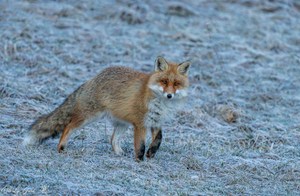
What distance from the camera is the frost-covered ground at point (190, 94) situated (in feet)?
22.6

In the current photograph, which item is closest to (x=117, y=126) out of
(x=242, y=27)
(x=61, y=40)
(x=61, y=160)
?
(x=61, y=160)

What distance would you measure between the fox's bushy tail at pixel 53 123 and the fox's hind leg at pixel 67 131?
119mm

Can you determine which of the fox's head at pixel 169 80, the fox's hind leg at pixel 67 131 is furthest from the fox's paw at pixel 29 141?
the fox's head at pixel 169 80

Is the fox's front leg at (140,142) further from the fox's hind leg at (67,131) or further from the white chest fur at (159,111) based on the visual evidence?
the fox's hind leg at (67,131)

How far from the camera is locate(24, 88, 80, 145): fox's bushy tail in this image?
8070 millimetres

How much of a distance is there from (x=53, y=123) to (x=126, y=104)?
3.34 feet

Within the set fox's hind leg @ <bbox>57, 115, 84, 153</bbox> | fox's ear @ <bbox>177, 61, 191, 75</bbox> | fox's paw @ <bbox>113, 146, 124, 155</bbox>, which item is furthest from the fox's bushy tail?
fox's ear @ <bbox>177, 61, 191, 75</bbox>

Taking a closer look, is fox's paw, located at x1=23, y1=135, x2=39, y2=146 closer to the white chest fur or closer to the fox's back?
the fox's back

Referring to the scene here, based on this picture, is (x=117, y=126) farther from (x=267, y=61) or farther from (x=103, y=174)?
(x=267, y=61)

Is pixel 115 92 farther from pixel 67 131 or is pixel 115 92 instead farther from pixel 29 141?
pixel 29 141

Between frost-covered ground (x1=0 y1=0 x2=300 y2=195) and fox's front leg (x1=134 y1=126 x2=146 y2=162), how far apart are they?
0.43ft

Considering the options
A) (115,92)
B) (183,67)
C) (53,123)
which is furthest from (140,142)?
(53,123)

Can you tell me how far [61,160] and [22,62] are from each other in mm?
5106

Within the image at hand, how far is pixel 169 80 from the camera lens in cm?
762
